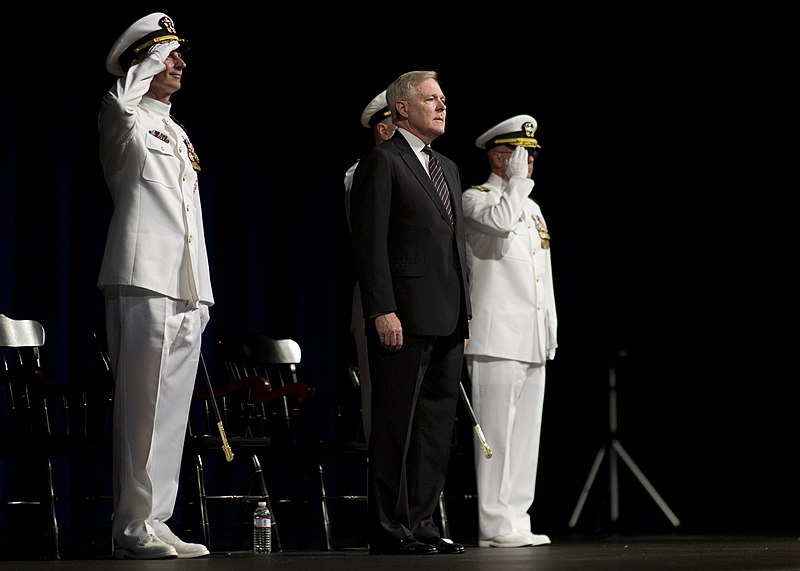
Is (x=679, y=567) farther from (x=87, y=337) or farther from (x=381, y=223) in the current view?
(x=87, y=337)

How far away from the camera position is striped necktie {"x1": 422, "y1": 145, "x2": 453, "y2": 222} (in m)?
3.54

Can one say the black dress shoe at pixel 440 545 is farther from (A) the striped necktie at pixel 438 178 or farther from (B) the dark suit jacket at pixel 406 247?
(A) the striped necktie at pixel 438 178

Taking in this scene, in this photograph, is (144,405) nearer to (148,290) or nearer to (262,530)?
(148,290)

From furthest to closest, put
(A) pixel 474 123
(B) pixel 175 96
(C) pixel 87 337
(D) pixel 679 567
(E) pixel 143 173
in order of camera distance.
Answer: (A) pixel 474 123 → (B) pixel 175 96 → (C) pixel 87 337 → (E) pixel 143 173 → (D) pixel 679 567

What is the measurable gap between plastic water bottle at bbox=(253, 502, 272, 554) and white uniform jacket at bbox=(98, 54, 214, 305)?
92 cm

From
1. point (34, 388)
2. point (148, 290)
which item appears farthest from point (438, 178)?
point (34, 388)

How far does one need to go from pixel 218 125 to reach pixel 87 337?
117 cm

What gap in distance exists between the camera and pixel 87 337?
5062 mm

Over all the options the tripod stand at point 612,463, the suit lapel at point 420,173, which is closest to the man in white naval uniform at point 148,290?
the suit lapel at point 420,173

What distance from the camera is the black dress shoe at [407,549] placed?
3230 mm

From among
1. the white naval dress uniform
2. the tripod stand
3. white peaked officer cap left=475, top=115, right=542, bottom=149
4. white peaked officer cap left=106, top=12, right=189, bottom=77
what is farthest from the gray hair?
the tripod stand

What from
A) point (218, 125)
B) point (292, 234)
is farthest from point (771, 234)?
point (218, 125)

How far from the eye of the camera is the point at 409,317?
3332 mm

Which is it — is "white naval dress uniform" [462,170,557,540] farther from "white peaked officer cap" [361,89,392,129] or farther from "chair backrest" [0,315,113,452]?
"chair backrest" [0,315,113,452]
